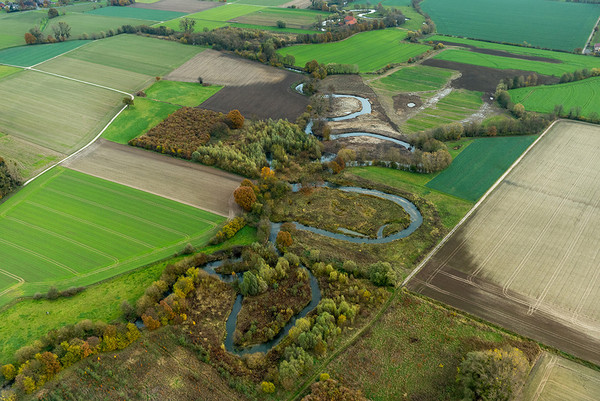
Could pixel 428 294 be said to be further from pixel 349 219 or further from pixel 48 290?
pixel 48 290

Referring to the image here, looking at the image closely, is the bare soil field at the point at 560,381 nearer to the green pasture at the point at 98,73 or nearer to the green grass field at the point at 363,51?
the green grass field at the point at 363,51

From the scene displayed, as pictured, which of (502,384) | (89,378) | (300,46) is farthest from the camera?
(300,46)

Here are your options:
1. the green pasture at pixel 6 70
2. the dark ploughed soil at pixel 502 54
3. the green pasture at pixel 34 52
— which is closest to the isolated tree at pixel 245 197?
the green pasture at pixel 6 70

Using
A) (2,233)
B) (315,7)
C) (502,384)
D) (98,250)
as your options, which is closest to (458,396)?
(502,384)

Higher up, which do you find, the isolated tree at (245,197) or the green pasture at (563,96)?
the green pasture at (563,96)

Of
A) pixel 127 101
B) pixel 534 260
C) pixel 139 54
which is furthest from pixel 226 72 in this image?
pixel 534 260

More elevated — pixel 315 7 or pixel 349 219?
pixel 315 7

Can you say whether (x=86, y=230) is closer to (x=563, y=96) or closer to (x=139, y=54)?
(x=139, y=54)

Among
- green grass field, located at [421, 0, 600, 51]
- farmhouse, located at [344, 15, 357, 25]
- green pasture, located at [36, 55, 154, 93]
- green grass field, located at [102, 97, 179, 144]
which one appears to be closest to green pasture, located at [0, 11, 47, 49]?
green pasture, located at [36, 55, 154, 93]

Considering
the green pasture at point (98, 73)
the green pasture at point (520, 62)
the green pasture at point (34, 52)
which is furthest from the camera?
the green pasture at point (34, 52)
